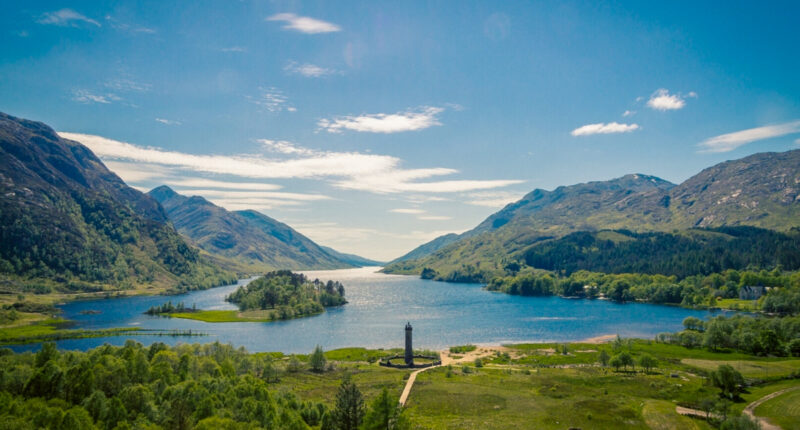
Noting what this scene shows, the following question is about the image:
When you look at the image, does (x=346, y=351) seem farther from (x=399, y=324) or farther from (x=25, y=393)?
(x=25, y=393)

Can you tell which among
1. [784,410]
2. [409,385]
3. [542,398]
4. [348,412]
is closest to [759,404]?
[784,410]

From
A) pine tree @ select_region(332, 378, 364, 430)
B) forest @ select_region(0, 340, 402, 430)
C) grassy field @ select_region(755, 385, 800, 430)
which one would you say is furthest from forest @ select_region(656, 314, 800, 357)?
pine tree @ select_region(332, 378, 364, 430)

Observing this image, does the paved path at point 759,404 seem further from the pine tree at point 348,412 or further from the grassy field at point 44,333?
the grassy field at point 44,333

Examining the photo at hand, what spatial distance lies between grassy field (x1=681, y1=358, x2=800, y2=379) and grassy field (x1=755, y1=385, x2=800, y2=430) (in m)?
15.0

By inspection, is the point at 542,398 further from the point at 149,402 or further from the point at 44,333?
the point at 44,333

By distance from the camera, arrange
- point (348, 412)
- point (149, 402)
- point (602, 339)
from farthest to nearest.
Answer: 1. point (602, 339)
2. point (149, 402)
3. point (348, 412)

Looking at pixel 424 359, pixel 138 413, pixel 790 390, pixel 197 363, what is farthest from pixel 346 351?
pixel 790 390

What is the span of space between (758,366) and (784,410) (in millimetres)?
36385

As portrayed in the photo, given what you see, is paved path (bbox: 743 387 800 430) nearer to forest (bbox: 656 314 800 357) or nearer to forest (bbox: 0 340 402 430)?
forest (bbox: 656 314 800 357)

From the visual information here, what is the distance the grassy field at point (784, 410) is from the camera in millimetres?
64250

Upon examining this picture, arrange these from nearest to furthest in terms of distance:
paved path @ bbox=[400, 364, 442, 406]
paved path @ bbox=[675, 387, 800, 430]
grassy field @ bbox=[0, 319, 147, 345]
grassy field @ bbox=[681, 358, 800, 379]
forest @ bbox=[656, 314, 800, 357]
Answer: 1. paved path @ bbox=[675, 387, 800, 430]
2. paved path @ bbox=[400, 364, 442, 406]
3. grassy field @ bbox=[681, 358, 800, 379]
4. forest @ bbox=[656, 314, 800, 357]
5. grassy field @ bbox=[0, 319, 147, 345]

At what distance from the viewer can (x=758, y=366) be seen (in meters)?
99.8

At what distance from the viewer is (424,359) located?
393 ft

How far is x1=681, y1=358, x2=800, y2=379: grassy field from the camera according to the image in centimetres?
9188
